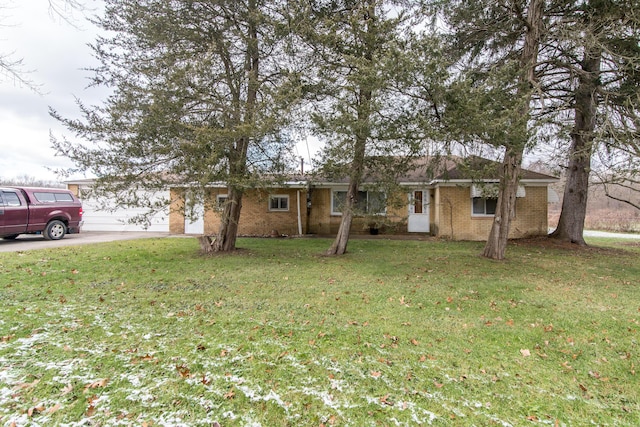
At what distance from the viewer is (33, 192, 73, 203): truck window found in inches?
468

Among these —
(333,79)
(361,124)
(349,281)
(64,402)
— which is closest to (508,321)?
(349,281)

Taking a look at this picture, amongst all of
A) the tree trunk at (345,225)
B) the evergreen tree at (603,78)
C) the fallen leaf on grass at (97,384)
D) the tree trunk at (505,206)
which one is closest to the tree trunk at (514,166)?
the tree trunk at (505,206)

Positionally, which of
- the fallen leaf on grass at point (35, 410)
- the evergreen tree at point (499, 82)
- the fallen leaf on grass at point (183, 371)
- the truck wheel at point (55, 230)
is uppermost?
the evergreen tree at point (499, 82)

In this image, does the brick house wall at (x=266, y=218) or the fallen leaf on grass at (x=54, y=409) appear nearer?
the fallen leaf on grass at (x=54, y=409)

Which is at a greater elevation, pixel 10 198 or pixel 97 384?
pixel 10 198

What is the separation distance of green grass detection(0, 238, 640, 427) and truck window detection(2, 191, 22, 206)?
5.19 meters

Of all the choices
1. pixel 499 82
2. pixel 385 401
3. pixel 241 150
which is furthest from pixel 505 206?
pixel 385 401

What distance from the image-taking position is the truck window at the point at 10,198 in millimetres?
10867

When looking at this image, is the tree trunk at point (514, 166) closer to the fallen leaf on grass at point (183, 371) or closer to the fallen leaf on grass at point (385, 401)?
the fallen leaf on grass at point (385, 401)

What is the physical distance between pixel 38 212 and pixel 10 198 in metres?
0.92

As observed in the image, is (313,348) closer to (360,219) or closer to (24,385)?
(24,385)

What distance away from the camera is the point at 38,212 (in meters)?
11.7

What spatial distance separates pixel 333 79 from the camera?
25.8 feet

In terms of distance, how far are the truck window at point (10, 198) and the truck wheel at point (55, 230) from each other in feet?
4.52
